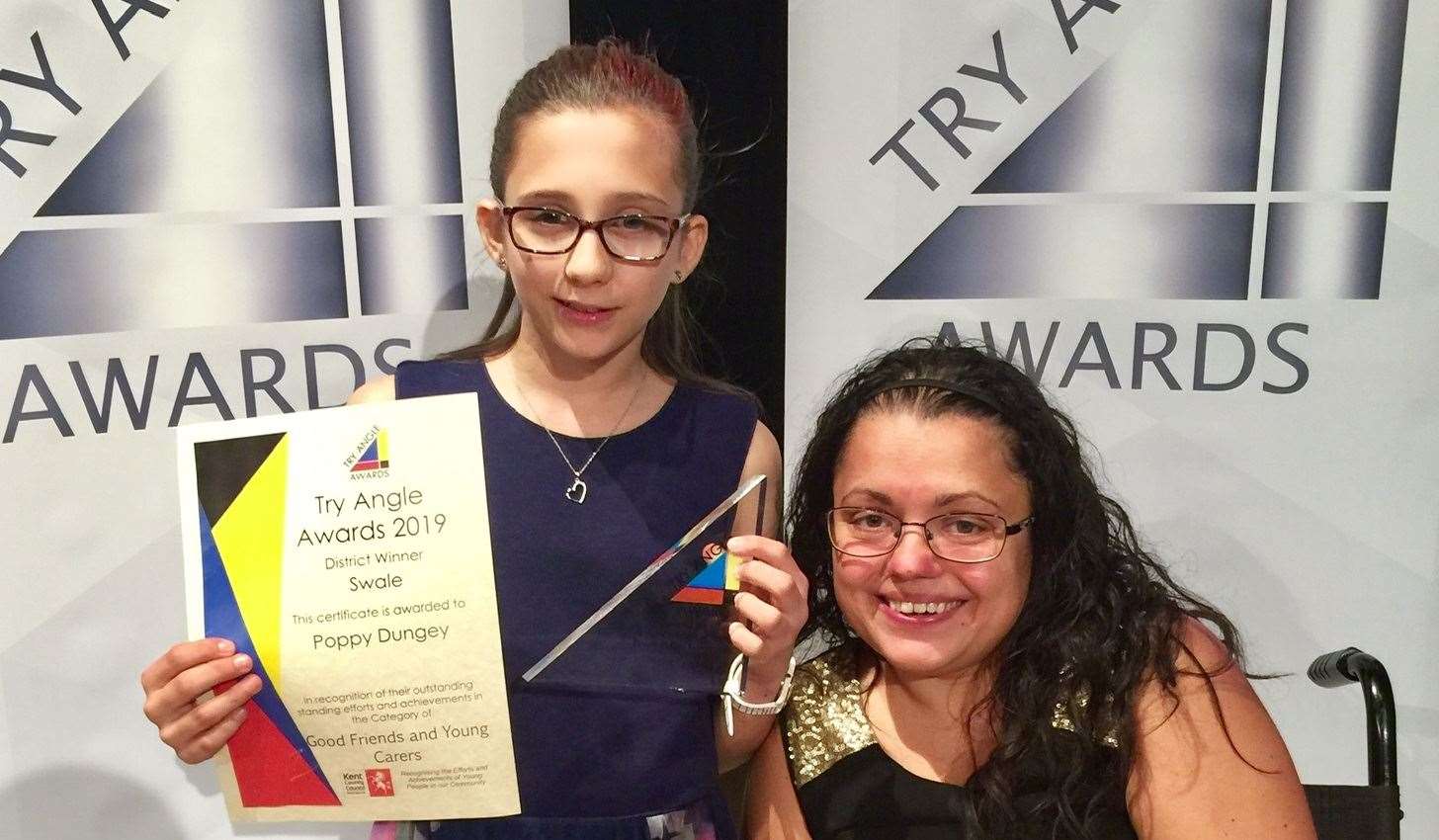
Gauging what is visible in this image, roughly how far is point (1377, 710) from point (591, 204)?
128 centimetres

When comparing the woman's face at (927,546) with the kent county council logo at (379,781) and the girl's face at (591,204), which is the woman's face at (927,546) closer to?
the girl's face at (591,204)

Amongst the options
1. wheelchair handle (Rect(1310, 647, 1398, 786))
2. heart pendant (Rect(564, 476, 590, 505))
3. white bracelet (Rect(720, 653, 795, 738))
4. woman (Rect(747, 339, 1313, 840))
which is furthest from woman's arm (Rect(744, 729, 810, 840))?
wheelchair handle (Rect(1310, 647, 1398, 786))

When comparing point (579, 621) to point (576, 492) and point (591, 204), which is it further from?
point (591, 204)

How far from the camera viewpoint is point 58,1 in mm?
1873

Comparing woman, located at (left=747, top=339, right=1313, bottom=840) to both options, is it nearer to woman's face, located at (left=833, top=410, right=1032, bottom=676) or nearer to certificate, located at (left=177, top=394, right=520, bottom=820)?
woman's face, located at (left=833, top=410, right=1032, bottom=676)

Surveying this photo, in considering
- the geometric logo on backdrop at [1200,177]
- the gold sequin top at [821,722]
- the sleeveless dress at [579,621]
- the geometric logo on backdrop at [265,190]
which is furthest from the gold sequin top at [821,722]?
the geometric logo on backdrop at [265,190]

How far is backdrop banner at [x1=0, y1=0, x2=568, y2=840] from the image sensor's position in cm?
192

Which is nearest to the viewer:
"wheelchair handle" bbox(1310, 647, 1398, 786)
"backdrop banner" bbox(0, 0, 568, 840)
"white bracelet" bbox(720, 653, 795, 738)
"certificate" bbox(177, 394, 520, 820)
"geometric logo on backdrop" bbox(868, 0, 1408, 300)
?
"certificate" bbox(177, 394, 520, 820)

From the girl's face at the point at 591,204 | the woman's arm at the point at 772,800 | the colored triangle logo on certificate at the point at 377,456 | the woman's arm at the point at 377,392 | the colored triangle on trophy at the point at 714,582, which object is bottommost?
the woman's arm at the point at 772,800

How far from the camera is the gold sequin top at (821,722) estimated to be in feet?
5.06

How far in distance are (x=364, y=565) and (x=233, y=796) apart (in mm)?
341

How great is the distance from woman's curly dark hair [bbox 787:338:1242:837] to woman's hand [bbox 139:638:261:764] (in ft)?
2.61

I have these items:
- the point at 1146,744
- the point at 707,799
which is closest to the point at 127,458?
the point at 707,799

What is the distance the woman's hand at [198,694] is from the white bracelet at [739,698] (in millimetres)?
537
